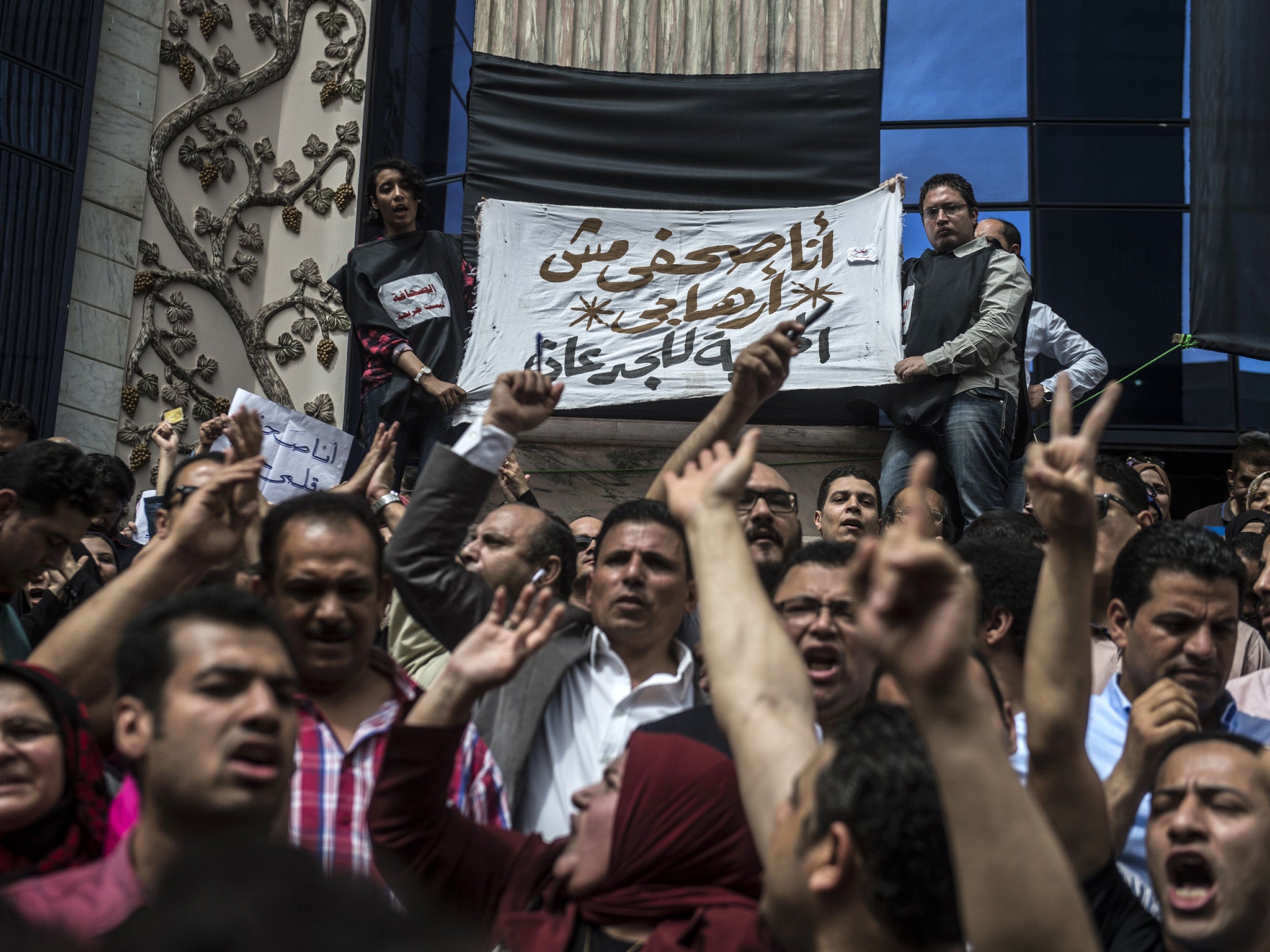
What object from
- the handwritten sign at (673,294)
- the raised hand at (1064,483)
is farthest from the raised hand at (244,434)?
the handwritten sign at (673,294)

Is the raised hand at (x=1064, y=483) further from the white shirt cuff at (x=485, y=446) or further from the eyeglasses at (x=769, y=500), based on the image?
the eyeglasses at (x=769, y=500)

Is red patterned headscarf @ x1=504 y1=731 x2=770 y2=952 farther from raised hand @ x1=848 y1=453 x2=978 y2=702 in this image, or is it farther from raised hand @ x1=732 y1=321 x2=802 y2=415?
raised hand @ x1=732 y1=321 x2=802 y2=415

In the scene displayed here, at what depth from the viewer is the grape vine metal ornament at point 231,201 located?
8906 mm

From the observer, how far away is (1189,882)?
277cm

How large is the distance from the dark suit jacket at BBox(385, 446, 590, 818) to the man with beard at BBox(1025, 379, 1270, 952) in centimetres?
126

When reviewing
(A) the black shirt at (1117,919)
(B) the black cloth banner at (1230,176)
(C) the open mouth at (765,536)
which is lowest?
(A) the black shirt at (1117,919)

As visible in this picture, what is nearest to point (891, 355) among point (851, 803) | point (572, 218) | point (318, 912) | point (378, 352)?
point (572, 218)

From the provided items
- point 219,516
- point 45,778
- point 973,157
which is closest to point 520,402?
point 219,516

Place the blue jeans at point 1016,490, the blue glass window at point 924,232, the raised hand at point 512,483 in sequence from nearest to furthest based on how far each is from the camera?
1. the raised hand at point 512,483
2. the blue jeans at point 1016,490
3. the blue glass window at point 924,232

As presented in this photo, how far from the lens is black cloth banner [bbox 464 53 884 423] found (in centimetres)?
801

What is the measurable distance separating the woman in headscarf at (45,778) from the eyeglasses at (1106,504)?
316 cm

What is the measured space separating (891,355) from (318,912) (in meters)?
6.04

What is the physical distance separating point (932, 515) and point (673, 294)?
2.67m

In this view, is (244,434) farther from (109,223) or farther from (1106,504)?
(109,223)
